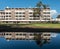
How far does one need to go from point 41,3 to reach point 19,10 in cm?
5277

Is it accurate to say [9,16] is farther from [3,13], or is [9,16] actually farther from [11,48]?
[11,48]

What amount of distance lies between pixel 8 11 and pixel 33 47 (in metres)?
144

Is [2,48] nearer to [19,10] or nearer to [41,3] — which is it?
[41,3]

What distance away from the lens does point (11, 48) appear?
1680 centimetres

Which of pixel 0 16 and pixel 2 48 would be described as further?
pixel 0 16

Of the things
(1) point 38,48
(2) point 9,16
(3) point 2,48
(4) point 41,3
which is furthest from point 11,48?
(2) point 9,16

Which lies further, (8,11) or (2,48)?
(8,11)

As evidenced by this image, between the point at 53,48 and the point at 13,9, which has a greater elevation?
the point at 13,9

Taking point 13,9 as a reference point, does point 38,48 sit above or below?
below

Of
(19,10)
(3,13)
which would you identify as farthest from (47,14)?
(3,13)

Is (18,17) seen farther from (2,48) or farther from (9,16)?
(2,48)

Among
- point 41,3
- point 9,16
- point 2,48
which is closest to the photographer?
point 2,48

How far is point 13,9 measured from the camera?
16138 centimetres

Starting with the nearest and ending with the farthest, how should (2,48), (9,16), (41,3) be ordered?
(2,48), (41,3), (9,16)
